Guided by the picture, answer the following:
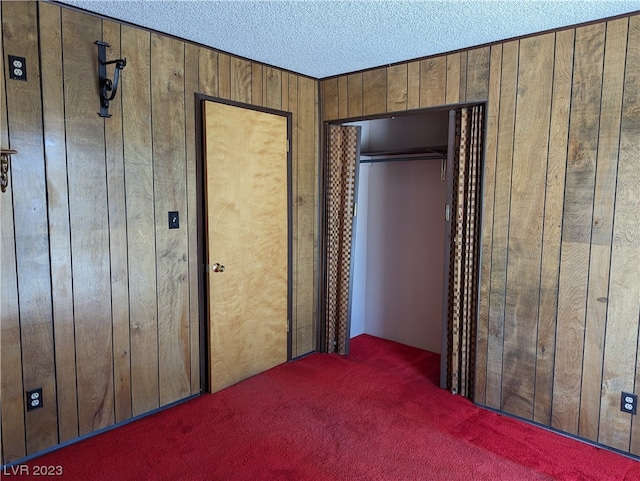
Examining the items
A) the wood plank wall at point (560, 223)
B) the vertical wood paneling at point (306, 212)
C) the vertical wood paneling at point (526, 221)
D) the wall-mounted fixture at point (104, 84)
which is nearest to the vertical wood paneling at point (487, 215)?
the wood plank wall at point (560, 223)

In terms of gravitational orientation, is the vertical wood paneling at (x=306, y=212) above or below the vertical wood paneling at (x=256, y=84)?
below

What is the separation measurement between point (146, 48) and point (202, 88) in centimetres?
41

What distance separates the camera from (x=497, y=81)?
2707 millimetres

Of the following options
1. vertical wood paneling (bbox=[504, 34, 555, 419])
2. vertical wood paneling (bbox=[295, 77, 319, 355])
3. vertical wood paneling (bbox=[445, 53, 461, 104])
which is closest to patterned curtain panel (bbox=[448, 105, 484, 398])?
vertical wood paneling (bbox=[445, 53, 461, 104])

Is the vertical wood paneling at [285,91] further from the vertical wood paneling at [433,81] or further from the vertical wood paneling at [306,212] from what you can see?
the vertical wood paneling at [433,81]

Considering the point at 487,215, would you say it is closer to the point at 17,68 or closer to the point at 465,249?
the point at 465,249

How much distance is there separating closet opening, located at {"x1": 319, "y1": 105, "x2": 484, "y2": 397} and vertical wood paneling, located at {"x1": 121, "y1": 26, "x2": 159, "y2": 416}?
1.57m

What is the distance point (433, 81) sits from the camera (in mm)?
2979

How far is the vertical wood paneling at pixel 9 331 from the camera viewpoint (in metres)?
2.08

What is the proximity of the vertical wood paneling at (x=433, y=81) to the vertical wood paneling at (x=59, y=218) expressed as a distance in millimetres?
2230

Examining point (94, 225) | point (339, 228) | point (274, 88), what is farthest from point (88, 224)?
point (339, 228)

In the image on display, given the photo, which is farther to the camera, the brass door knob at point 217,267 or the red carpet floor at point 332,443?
the brass door knob at point 217,267

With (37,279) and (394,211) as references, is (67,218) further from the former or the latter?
(394,211)

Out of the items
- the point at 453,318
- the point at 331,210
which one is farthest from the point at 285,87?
the point at 453,318
